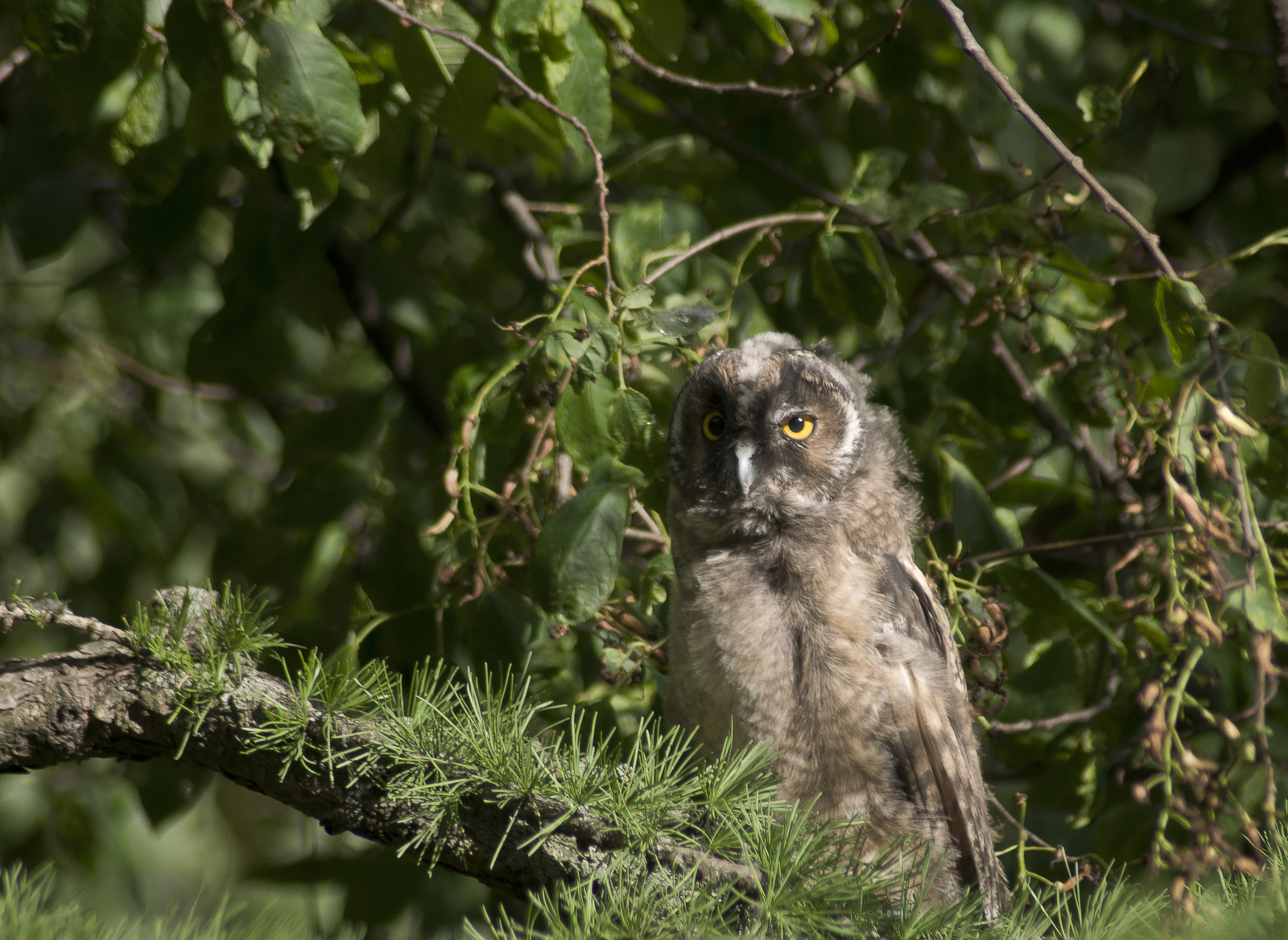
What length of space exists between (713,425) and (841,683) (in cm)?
69

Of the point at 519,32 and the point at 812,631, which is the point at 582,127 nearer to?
the point at 519,32

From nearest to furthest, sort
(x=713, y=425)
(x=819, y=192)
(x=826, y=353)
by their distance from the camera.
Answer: (x=713, y=425) → (x=826, y=353) → (x=819, y=192)

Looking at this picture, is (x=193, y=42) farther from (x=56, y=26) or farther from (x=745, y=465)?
(x=745, y=465)

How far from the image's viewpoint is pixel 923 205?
219 cm

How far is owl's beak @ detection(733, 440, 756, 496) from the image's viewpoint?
226 cm

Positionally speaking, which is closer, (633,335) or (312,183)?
(633,335)

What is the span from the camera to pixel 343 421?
3281mm

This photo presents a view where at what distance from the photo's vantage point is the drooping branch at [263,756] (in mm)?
1401

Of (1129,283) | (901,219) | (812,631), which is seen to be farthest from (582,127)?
(1129,283)

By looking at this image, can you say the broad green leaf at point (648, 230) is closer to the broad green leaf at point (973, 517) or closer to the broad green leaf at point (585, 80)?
the broad green leaf at point (585, 80)

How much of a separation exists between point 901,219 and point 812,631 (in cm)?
95

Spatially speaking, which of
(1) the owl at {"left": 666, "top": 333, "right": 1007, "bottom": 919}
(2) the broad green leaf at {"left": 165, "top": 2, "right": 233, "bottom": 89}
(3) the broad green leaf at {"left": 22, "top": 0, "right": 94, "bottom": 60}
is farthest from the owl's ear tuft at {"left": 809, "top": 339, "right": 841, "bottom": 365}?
(3) the broad green leaf at {"left": 22, "top": 0, "right": 94, "bottom": 60}

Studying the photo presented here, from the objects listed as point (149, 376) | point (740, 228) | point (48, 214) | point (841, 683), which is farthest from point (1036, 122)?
point (149, 376)

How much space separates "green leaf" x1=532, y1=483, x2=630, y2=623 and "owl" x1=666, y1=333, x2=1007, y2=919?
17.5 inches
